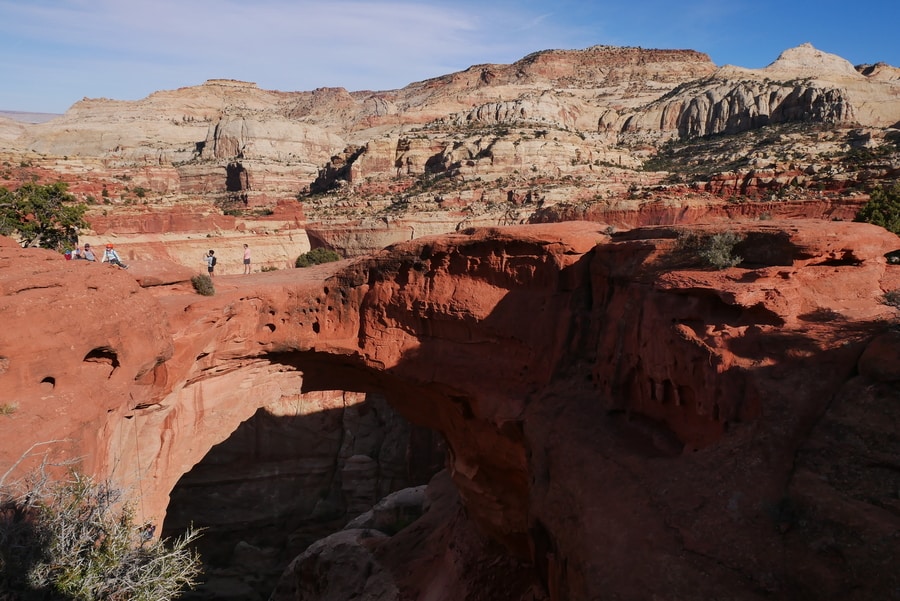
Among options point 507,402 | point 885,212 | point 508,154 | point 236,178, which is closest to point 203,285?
point 507,402

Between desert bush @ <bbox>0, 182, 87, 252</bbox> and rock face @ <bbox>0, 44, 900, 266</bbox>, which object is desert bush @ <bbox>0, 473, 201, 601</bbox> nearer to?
desert bush @ <bbox>0, 182, 87, 252</bbox>

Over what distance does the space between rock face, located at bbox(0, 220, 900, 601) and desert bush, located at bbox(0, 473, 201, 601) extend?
2.68 ft

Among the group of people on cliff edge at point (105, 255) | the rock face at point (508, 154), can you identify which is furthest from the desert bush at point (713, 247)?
the rock face at point (508, 154)

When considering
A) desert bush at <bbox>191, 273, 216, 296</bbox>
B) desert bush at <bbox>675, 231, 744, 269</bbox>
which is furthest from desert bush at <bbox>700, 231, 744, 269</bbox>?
desert bush at <bbox>191, 273, 216, 296</bbox>

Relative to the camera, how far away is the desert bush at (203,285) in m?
13.1

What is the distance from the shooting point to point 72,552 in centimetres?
613

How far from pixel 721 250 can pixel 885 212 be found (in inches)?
416

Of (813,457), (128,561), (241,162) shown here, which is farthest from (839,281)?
(241,162)

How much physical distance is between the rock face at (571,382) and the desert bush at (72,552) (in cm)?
82

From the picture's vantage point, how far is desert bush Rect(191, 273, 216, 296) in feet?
43.1

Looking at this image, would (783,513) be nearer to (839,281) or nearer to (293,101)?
(839,281)

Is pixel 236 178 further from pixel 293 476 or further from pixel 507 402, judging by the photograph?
pixel 507 402

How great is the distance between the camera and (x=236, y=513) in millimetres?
21953

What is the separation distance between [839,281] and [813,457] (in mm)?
3118
